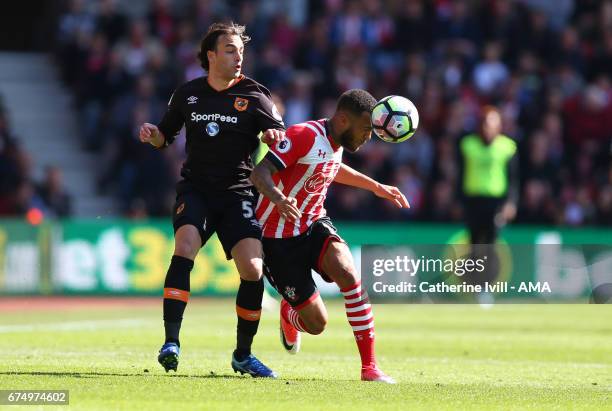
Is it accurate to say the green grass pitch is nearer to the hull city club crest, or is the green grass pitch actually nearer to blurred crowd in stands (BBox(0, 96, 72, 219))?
the hull city club crest

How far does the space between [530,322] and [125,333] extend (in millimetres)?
5343

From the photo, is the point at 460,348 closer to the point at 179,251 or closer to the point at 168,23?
the point at 179,251

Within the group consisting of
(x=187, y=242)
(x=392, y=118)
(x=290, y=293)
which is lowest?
(x=290, y=293)

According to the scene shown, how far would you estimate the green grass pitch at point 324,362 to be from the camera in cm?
762

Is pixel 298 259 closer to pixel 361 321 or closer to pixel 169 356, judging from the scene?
pixel 361 321

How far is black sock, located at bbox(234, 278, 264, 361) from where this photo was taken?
9.03 m

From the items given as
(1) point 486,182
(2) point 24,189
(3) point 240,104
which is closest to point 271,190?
(3) point 240,104

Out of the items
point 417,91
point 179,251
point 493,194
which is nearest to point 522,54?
point 417,91

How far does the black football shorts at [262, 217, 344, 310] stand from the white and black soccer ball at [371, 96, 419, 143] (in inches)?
29.4

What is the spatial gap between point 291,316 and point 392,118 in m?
1.66

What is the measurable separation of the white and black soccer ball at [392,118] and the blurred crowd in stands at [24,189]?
12.5m

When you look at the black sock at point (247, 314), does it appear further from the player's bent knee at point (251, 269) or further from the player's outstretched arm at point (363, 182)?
the player's outstretched arm at point (363, 182)

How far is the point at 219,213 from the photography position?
30.0 feet

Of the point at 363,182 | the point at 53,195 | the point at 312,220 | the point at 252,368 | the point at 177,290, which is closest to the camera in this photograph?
the point at 177,290
